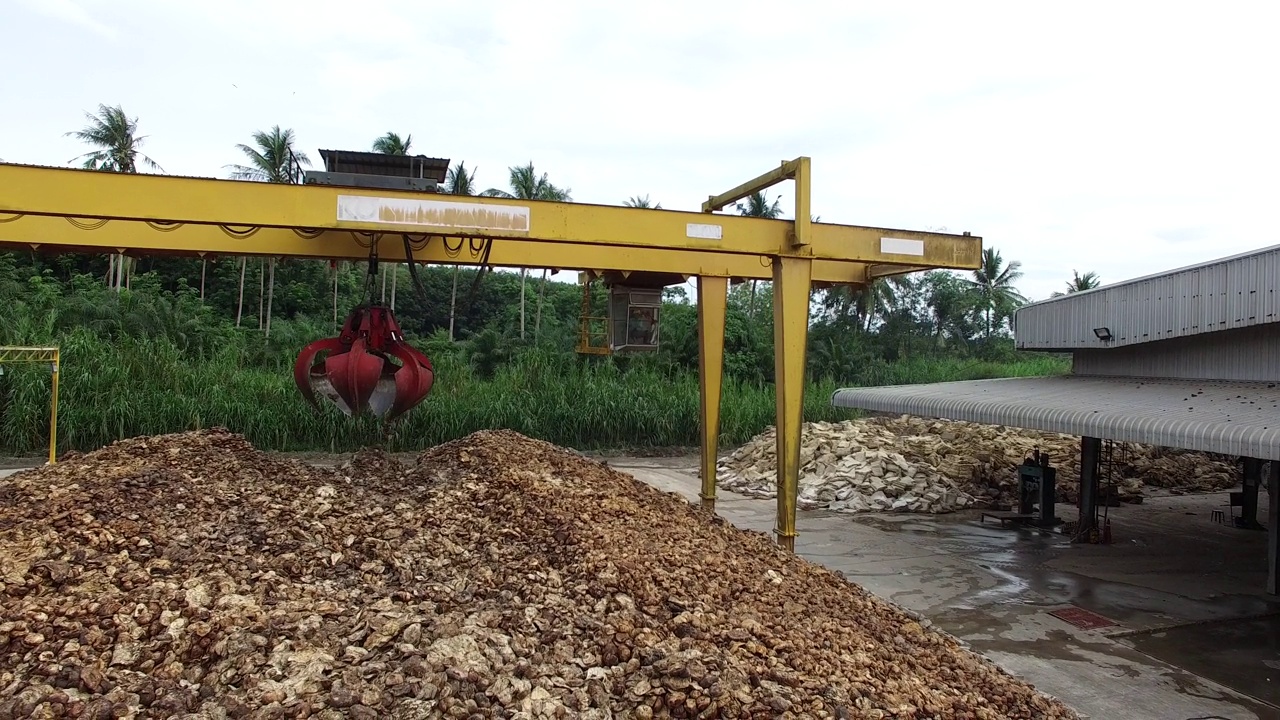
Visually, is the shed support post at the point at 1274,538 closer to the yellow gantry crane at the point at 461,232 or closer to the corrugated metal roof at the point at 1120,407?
the corrugated metal roof at the point at 1120,407

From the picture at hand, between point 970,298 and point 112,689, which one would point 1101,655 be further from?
point 970,298

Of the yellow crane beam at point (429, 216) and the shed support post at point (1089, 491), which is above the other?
the yellow crane beam at point (429, 216)

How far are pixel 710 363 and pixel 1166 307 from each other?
530 centimetres

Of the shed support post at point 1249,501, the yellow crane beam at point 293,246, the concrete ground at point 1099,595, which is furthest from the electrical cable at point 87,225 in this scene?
the shed support post at point 1249,501

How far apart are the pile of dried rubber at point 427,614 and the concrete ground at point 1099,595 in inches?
49.1

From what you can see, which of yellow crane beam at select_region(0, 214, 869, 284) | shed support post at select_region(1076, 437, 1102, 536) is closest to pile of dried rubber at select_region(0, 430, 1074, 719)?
yellow crane beam at select_region(0, 214, 869, 284)

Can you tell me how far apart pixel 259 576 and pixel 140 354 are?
12445 mm

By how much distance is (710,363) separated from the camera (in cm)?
855

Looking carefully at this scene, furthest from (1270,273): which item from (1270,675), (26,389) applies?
(26,389)

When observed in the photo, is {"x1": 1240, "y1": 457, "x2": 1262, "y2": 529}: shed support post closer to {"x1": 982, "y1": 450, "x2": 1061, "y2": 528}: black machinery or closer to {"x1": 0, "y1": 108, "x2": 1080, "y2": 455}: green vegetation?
{"x1": 982, "y1": 450, "x2": 1061, "y2": 528}: black machinery

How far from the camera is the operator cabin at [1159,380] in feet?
21.5

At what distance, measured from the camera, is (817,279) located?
859 centimetres

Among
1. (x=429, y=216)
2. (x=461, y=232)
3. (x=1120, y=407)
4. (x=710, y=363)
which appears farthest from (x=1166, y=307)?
(x=429, y=216)

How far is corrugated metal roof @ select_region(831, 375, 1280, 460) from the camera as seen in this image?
19.4 ft
